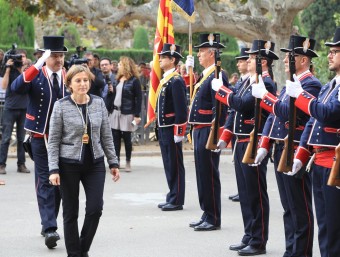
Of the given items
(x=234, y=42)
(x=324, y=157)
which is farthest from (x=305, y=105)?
(x=234, y=42)

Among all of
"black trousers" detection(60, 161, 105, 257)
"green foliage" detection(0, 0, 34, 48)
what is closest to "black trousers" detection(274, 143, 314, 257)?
"black trousers" detection(60, 161, 105, 257)

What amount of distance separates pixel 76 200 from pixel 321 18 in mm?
36023

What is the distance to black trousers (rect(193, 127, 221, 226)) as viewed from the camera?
35.1 ft

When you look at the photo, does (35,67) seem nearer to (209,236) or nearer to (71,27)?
(209,236)

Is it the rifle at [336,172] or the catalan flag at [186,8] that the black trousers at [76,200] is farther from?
the catalan flag at [186,8]

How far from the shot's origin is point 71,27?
43688mm

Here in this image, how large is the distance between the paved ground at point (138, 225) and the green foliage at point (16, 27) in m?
17.1

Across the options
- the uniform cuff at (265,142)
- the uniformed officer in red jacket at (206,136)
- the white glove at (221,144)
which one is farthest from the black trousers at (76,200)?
the uniformed officer in red jacket at (206,136)

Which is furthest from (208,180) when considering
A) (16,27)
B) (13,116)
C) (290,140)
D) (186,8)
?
(16,27)

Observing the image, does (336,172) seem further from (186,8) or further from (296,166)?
(186,8)

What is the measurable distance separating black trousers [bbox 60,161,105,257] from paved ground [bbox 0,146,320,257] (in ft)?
3.37

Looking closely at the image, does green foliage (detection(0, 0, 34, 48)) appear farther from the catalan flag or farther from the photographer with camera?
the catalan flag

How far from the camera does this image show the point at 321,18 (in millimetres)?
43094

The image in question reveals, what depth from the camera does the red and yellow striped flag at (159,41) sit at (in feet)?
47.1
